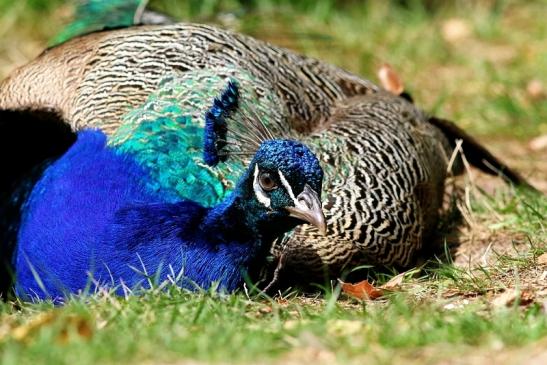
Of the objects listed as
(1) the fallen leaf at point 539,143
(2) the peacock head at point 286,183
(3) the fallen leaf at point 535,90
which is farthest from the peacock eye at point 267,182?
(3) the fallen leaf at point 535,90

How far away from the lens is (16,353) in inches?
120

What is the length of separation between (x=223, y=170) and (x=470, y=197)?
1.82m

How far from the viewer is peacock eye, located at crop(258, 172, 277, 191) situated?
389 cm

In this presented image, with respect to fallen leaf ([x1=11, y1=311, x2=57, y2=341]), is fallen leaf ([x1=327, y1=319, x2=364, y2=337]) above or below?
above

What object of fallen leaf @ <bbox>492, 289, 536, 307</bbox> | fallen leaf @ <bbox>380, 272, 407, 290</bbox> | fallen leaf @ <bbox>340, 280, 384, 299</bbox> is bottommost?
fallen leaf @ <bbox>380, 272, 407, 290</bbox>

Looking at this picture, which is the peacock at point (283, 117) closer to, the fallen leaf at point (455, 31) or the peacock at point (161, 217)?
the peacock at point (161, 217)

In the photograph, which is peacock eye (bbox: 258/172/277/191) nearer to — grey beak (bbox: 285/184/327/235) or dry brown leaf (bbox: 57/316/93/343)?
grey beak (bbox: 285/184/327/235)

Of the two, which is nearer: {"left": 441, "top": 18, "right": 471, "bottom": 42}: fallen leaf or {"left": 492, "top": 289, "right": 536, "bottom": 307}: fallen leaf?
{"left": 492, "top": 289, "right": 536, "bottom": 307}: fallen leaf

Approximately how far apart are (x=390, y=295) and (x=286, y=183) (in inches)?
24.4

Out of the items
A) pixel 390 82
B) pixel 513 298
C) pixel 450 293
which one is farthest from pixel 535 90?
pixel 513 298

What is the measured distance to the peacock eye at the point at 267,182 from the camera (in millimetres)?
3893

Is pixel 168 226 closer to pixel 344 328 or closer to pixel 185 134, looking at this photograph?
pixel 185 134

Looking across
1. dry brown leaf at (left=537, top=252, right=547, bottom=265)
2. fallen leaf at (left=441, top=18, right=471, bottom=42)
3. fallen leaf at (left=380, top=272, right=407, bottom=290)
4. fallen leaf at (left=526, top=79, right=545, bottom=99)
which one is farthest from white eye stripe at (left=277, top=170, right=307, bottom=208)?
fallen leaf at (left=441, top=18, right=471, bottom=42)

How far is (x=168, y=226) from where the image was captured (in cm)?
399
